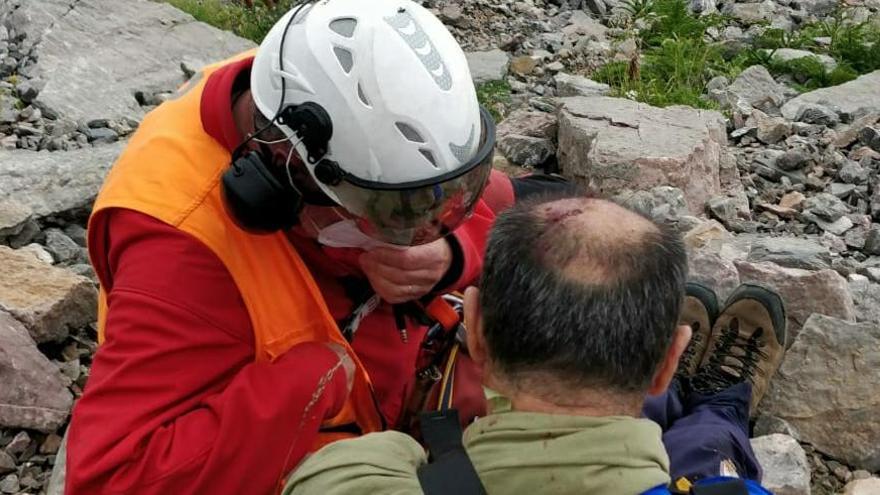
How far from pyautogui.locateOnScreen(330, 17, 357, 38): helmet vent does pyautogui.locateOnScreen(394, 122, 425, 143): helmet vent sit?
263mm

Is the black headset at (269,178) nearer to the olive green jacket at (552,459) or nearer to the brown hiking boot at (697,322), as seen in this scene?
the olive green jacket at (552,459)

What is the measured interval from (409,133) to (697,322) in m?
2.17

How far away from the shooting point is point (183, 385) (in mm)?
2965

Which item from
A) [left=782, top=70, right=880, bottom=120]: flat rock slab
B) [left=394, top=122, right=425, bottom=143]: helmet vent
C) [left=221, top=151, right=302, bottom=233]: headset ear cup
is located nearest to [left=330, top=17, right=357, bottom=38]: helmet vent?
[left=394, top=122, right=425, bottom=143]: helmet vent

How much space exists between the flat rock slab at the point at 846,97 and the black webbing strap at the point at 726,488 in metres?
5.87

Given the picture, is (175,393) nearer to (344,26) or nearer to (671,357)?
(344,26)

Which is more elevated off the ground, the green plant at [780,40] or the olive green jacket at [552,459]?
the olive green jacket at [552,459]

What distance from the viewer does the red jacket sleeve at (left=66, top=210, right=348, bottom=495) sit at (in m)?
2.88

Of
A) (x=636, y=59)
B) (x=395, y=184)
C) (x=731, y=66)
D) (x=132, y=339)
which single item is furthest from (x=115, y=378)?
(x=731, y=66)

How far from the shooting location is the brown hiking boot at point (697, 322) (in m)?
4.47

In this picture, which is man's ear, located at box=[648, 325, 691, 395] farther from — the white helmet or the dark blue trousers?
the dark blue trousers

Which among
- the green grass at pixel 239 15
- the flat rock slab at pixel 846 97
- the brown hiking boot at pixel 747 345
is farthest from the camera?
the green grass at pixel 239 15

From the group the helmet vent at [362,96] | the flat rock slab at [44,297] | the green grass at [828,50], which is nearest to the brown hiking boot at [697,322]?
the helmet vent at [362,96]

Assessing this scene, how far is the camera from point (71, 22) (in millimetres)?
7652
